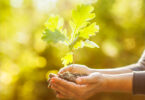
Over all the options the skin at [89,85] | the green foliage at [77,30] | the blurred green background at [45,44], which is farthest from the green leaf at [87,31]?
the blurred green background at [45,44]

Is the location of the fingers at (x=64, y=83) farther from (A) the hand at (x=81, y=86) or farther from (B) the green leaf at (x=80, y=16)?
(B) the green leaf at (x=80, y=16)

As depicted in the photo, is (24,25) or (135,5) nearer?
(135,5)

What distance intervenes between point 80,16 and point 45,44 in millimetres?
1410

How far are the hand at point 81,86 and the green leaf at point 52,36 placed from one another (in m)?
0.14

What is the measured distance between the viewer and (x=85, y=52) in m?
2.16

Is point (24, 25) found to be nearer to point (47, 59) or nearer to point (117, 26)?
point (47, 59)

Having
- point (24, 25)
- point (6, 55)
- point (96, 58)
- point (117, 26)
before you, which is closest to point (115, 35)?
point (117, 26)

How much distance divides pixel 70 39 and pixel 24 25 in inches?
57.8

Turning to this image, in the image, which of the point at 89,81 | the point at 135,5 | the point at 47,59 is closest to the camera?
the point at 89,81

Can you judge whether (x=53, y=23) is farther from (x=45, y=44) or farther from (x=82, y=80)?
(x=45, y=44)

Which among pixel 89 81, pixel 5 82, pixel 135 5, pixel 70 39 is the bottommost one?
pixel 89 81

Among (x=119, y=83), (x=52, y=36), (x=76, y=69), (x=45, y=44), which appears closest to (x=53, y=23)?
(x=52, y=36)

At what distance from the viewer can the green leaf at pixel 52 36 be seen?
0.89m

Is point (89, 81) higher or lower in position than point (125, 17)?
lower
